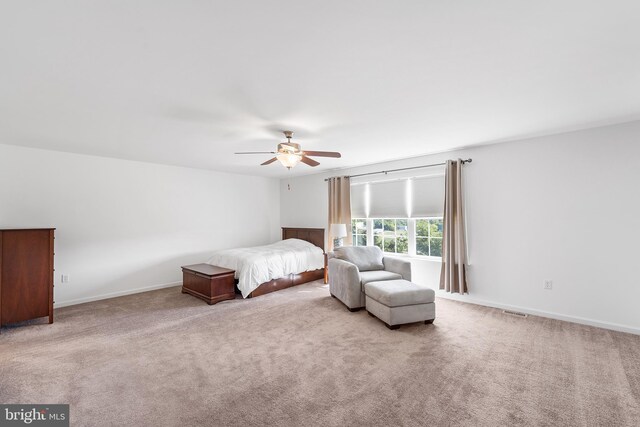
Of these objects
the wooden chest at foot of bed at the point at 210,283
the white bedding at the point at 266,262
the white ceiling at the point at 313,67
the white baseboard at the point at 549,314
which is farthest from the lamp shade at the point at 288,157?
the white baseboard at the point at 549,314

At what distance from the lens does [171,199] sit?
5.52 metres

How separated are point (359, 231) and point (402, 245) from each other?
3.20 ft

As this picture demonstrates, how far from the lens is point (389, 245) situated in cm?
537

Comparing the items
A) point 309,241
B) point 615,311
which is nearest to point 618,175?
point 615,311

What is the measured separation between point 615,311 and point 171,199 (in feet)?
22.5

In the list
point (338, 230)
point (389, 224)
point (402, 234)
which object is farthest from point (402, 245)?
point (338, 230)

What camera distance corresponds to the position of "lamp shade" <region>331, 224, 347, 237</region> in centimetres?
538

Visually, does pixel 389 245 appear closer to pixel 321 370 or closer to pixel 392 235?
pixel 392 235

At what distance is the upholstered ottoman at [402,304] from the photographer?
330 cm

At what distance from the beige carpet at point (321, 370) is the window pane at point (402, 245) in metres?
1.59

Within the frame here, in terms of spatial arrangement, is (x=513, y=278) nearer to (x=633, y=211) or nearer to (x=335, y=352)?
(x=633, y=211)

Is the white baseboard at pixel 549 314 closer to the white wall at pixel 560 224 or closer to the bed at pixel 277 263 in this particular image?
the white wall at pixel 560 224

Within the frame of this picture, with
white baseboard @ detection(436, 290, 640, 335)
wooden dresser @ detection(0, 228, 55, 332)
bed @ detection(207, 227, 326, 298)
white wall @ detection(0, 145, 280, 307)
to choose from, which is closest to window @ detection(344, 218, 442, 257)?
white baseboard @ detection(436, 290, 640, 335)

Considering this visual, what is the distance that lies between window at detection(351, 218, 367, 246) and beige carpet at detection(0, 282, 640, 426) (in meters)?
2.18
